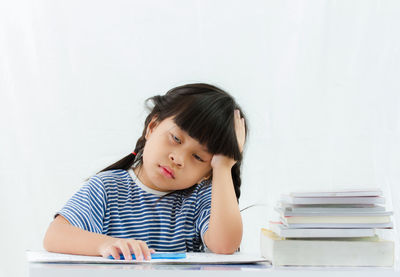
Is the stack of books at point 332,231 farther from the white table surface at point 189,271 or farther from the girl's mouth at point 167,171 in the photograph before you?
the girl's mouth at point 167,171

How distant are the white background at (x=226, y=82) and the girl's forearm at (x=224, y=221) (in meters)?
0.67

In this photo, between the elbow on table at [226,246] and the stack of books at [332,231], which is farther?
the elbow on table at [226,246]

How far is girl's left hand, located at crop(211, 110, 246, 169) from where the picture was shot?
3.81 feet

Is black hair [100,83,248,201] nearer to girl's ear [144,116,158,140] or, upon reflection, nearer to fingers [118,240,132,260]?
girl's ear [144,116,158,140]

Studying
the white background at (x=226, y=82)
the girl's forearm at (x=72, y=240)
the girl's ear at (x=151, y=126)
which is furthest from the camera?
the white background at (x=226, y=82)

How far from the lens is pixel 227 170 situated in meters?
1.16

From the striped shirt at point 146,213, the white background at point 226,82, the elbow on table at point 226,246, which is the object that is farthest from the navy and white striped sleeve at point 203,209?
the white background at point 226,82

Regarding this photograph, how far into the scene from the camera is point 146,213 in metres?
1.25

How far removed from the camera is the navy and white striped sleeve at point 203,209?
122 centimetres

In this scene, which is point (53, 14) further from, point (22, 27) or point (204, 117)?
point (204, 117)

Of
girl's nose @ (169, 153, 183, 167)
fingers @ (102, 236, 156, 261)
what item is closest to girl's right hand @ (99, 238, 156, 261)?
fingers @ (102, 236, 156, 261)

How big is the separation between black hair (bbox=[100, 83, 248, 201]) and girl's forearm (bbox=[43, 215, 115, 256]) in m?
0.32

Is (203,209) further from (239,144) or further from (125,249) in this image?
(125,249)

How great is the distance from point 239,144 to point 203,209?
20cm
